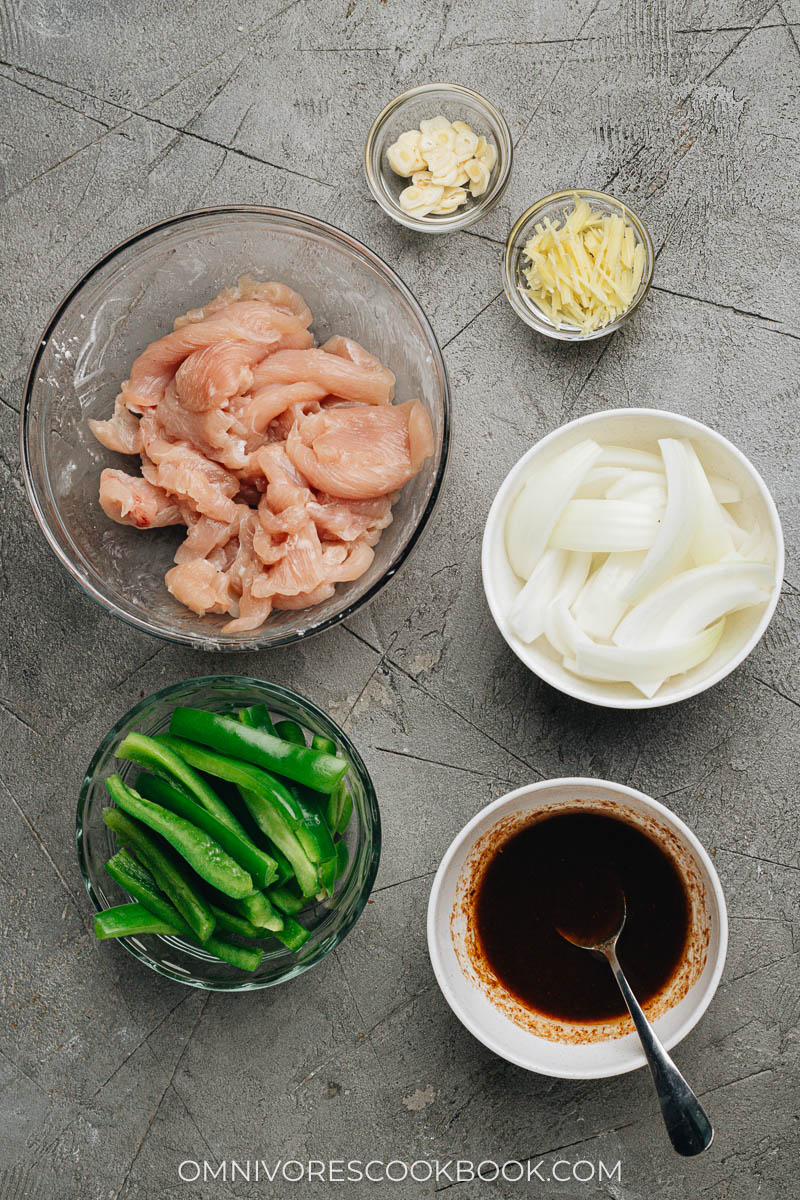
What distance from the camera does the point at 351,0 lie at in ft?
5.55

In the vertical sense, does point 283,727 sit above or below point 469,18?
below

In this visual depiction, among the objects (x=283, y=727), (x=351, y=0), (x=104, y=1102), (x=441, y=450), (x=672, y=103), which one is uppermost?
Answer: (x=351, y=0)

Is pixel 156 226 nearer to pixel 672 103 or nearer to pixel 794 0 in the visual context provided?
pixel 672 103

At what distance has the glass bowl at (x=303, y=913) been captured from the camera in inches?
61.1

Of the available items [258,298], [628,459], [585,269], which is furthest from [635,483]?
[258,298]

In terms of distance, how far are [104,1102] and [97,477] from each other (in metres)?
1.23

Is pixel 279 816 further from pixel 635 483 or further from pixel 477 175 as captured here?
pixel 477 175

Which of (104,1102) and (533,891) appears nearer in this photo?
(533,891)

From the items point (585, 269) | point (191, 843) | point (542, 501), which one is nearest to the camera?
point (191, 843)

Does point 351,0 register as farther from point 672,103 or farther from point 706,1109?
point 706,1109

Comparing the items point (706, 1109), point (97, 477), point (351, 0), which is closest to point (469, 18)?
point (351, 0)

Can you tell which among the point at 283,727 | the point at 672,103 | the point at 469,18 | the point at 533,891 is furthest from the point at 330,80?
the point at 533,891

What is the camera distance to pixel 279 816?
141cm

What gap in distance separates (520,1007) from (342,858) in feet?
1.39
